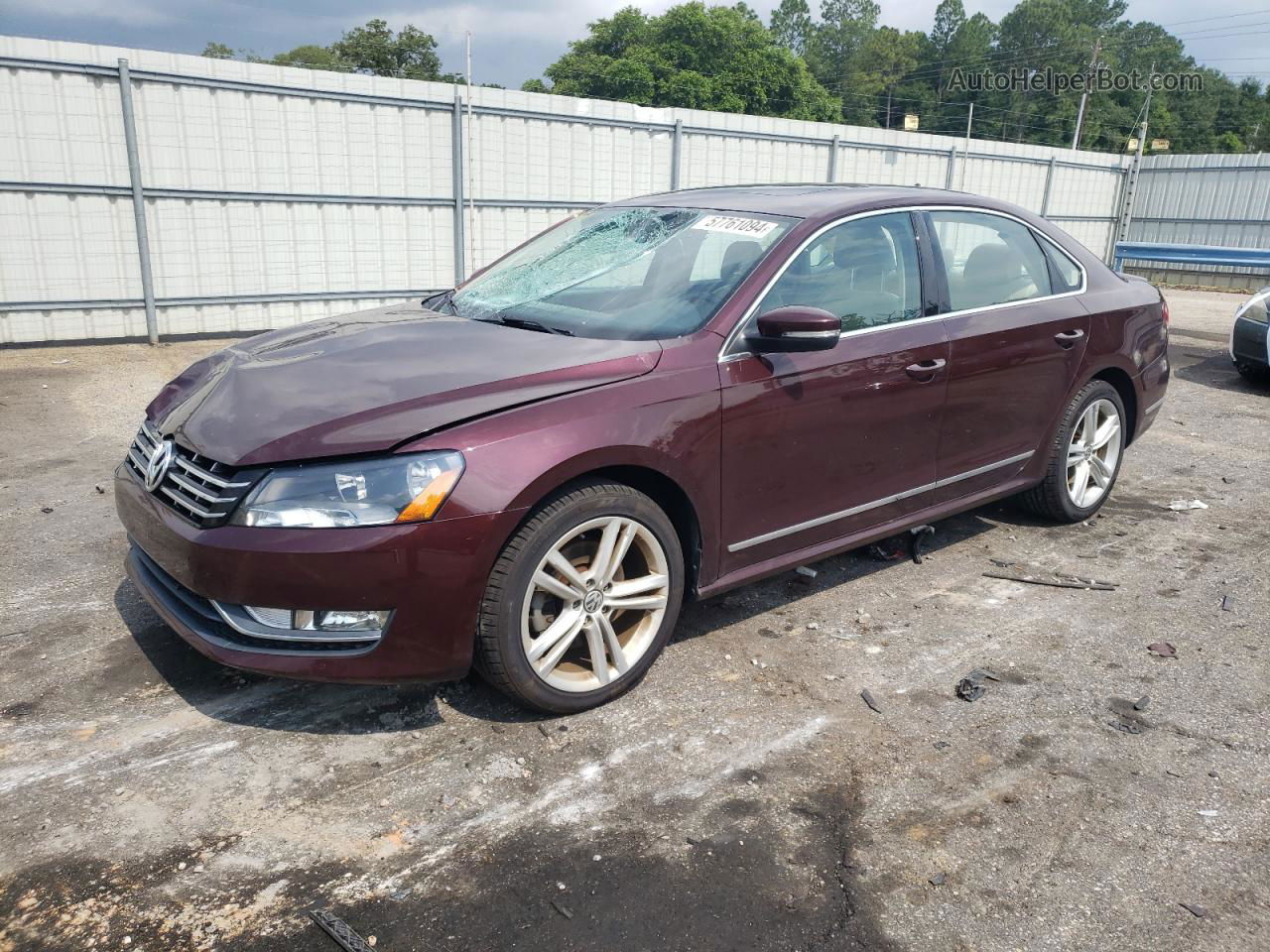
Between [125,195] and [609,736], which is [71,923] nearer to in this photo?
[609,736]

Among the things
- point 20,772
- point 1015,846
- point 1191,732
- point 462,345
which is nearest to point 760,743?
point 1015,846

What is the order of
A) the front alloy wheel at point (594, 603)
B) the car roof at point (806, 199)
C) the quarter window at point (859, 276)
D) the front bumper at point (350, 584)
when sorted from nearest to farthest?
the front bumper at point (350, 584)
the front alloy wheel at point (594, 603)
the quarter window at point (859, 276)
the car roof at point (806, 199)

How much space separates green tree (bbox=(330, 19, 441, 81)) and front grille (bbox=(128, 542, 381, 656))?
73566 millimetres

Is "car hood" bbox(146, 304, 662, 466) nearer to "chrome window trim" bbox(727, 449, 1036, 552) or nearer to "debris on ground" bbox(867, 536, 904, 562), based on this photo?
"chrome window trim" bbox(727, 449, 1036, 552)

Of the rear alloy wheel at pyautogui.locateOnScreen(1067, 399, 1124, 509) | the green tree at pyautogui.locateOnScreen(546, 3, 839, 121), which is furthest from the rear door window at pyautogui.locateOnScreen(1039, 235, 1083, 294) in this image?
the green tree at pyautogui.locateOnScreen(546, 3, 839, 121)

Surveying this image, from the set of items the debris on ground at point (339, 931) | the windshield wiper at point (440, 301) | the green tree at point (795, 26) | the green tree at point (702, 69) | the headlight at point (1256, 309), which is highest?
the green tree at point (795, 26)

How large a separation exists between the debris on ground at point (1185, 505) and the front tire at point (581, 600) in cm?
369

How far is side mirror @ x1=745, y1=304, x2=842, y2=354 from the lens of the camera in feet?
10.9

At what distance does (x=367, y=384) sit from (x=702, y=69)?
75.6 meters

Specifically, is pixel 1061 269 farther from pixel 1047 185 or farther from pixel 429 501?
pixel 1047 185

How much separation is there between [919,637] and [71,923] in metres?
2.99

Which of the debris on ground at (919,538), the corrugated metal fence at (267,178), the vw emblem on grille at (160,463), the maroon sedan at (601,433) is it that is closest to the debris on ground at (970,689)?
the maroon sedan at (601,433)

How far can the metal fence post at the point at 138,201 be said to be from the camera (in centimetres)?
942

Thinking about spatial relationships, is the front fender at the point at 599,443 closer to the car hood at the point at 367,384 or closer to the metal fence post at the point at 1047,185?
the car hood at the point at 367,384
